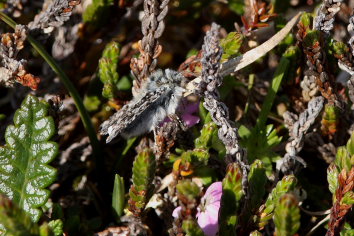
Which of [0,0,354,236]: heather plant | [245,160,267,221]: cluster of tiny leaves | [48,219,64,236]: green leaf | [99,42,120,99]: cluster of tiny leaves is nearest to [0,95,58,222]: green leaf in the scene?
[0,0,354,236]: heather plant

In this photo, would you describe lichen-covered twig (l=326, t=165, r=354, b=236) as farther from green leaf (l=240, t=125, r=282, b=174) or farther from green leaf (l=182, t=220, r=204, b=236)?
green leaf (l=182, t=220, r=204, b=236)

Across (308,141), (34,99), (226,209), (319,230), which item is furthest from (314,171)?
(34,99)

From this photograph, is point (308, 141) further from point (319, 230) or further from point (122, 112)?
point (122, 112)

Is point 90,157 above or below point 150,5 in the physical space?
below

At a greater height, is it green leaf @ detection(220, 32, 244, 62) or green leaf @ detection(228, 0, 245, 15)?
green leaf @ detection(228, 0, 245, 15)

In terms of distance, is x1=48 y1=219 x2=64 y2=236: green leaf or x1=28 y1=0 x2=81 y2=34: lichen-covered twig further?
x1=28 y1=0 x2=81 y2=34: lichen-covered twig

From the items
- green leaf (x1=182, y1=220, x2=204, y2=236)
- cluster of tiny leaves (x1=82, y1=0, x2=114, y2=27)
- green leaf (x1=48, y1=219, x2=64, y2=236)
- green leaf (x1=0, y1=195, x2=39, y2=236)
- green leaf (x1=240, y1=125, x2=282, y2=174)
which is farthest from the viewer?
cluster of tiny leaves (x1=82, y1=0, x2=114, y2=27)

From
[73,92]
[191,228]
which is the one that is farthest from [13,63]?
[191,228]

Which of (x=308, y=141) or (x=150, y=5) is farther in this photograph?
(x=308, y=141)
